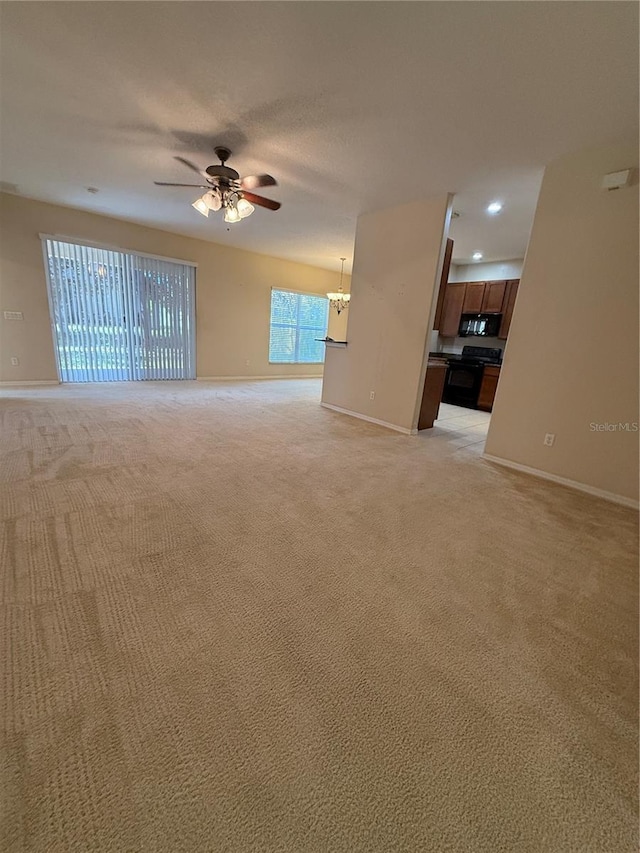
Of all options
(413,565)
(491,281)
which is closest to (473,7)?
(413,565)

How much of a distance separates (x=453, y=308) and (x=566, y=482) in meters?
4.86

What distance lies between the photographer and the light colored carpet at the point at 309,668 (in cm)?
83

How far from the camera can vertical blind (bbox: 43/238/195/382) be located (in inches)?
211

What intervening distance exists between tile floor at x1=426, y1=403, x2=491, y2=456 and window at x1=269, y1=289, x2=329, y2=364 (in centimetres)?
379

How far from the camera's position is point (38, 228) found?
496 centimetres

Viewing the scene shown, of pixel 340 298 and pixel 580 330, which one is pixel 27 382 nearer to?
pixel 340 298

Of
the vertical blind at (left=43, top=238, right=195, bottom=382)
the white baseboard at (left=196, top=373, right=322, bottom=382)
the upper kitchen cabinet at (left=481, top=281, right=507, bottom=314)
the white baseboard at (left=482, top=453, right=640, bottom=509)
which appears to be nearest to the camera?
the white baseboard at (left=482, top=453, right=640, bottom=509)

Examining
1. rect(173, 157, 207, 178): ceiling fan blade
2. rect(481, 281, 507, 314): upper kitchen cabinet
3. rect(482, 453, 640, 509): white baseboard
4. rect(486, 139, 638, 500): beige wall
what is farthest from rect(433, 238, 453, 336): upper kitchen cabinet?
rect(481, 281, 507, 314): upper kitchen cabinet

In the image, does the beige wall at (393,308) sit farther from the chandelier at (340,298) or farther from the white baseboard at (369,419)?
the chandelier at (340,298)

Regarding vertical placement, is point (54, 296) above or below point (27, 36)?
below

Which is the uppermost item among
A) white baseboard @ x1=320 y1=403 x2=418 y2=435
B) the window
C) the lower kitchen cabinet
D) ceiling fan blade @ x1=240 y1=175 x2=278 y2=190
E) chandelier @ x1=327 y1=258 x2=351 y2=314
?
ceiling fan blade @ x1=240 y1=175 x2=278 y2=190

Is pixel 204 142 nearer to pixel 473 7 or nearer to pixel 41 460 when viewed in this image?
pixel 473 7

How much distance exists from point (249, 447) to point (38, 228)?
500 centimetres

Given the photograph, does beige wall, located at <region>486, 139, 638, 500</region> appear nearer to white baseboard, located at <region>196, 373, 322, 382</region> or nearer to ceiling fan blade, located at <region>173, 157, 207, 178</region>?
ceiling fan blade, located at <region>173, 157, 207, 178</region>
